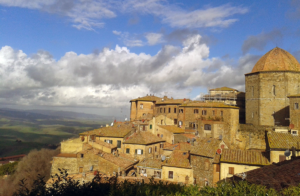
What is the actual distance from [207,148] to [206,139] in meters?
3.04

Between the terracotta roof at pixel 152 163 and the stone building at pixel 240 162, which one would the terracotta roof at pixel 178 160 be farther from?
the stone building at pixel 240 162

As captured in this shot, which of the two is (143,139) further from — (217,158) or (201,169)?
(217,158)

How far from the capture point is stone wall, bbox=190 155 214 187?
24.8 m

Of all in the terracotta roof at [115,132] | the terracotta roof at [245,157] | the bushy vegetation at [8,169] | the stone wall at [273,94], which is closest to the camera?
the terracotta roof at [245,157]

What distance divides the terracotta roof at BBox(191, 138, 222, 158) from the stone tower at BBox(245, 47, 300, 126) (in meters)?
13.0

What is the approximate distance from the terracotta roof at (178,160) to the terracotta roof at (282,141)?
359 inches

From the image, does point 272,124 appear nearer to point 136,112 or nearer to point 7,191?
point 136,112

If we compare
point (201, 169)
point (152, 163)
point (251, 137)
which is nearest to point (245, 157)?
point (201, 169)

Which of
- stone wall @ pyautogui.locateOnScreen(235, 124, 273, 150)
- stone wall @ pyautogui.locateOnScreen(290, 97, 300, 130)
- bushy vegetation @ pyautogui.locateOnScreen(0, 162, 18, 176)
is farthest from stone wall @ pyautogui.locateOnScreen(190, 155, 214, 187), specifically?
bushy vegetation @ pyautogui.locateOnScreen(0, 162, 18, 176)

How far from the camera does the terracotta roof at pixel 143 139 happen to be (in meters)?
35.6

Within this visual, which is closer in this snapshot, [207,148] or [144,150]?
[207,148]

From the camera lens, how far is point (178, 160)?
2761 cm

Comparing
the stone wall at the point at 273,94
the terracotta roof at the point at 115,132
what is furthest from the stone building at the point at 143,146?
the stone wall at the point at 273,94

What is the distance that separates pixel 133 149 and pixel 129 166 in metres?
5.43
